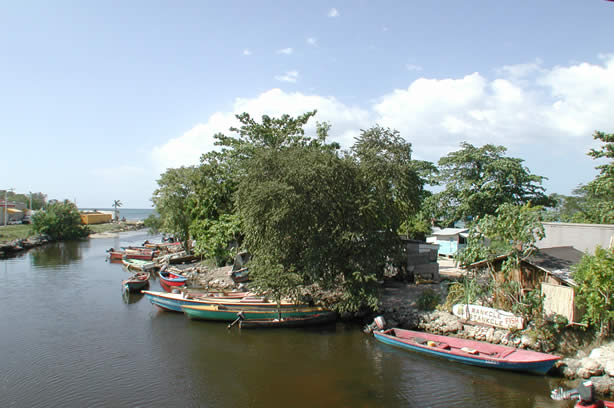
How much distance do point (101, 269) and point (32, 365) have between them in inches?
1027

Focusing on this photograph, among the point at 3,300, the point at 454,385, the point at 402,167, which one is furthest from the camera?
the point at 3,300

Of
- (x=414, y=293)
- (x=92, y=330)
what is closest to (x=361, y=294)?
(x=414, y=293)

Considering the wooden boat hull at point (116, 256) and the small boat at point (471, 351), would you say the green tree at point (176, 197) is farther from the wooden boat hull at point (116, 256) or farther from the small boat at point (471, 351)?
the small boat at point (471, 351)

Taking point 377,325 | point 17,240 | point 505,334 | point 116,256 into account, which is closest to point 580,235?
point 505,334

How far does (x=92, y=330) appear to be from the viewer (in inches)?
827

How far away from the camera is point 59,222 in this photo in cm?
6756

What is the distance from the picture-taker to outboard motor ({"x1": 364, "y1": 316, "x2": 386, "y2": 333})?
20.0 metres

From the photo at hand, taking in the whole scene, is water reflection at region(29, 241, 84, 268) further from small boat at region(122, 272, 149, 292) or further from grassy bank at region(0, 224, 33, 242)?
small boat at region(122, 272, 149, 292)

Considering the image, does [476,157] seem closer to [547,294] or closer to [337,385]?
[547,294]

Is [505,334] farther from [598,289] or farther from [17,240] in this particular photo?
[17,240]

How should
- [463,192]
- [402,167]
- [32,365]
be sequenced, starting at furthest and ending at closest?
[463,192] → [402,167] → [32,365]

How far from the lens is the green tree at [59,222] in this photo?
65.3 meters

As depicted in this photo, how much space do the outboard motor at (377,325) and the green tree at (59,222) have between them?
2514 inches

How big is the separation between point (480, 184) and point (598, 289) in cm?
1937
